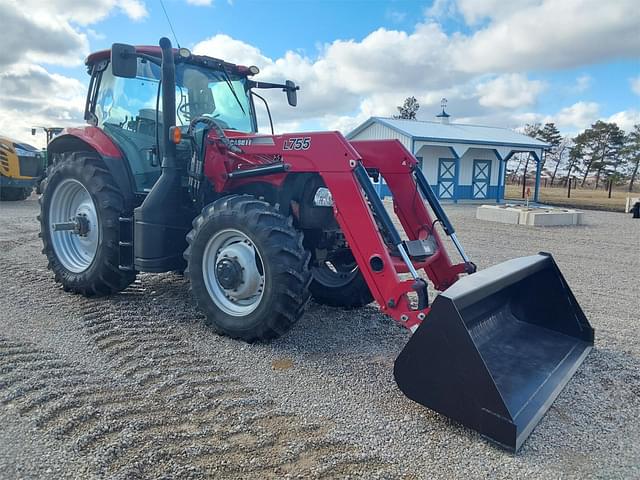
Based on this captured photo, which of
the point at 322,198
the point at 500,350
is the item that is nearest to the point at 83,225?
the point at 322,198

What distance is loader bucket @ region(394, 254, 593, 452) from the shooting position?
264cm

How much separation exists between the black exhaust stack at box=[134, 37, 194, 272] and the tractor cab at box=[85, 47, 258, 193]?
314mm

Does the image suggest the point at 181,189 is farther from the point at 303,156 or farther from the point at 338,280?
the point at 338,280

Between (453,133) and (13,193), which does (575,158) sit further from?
(13,193)

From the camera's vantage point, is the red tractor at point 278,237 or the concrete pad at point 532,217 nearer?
the red tractor at point 278,237

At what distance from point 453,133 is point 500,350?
21.4 metres

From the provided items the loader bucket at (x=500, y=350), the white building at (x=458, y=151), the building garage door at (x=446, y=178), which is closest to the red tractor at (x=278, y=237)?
the loader bucket at (x=500, y=350)

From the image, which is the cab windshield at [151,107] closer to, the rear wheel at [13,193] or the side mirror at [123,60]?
the side mirror at [123,60]

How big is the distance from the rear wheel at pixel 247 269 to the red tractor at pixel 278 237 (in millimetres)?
11

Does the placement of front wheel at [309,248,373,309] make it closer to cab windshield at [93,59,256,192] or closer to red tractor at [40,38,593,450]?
red tractor at [40,38,593,450]

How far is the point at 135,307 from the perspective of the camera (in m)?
4.89

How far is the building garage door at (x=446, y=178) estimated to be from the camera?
23234 millimetres

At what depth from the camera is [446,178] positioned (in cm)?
2334

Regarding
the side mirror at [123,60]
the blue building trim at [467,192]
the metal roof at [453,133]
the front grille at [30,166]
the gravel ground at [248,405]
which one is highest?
the metal roof at [453,133]
